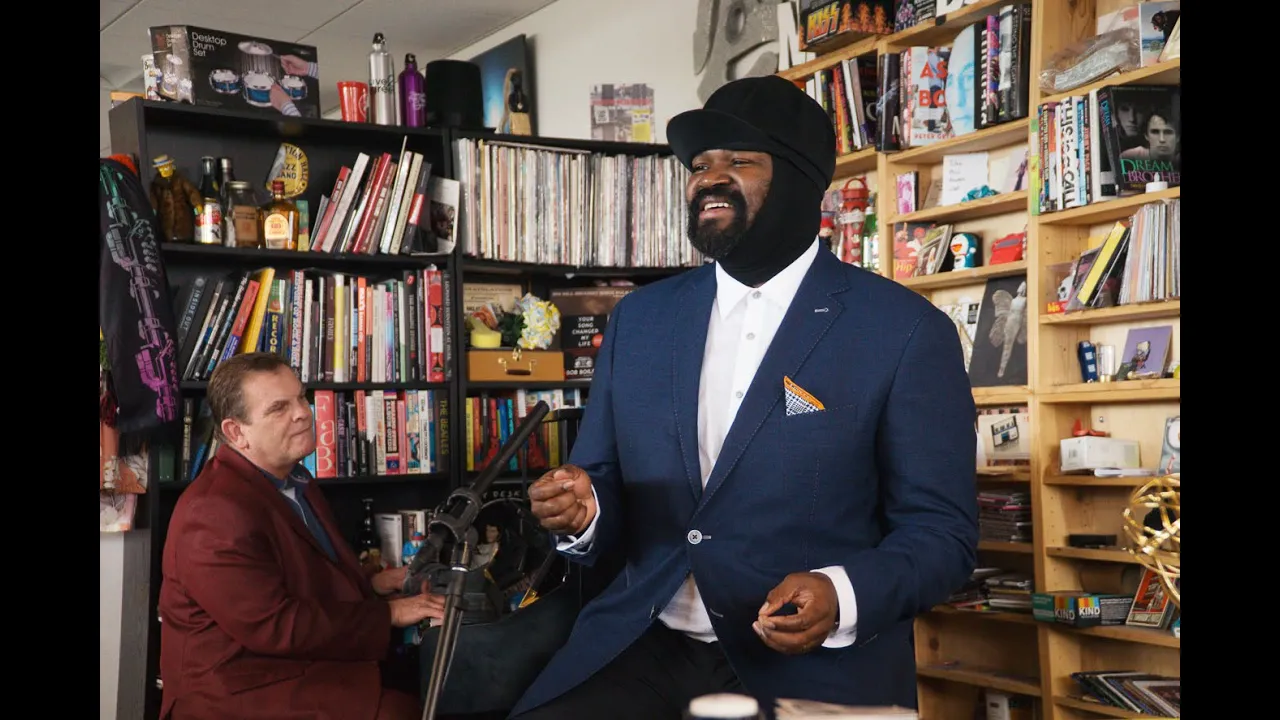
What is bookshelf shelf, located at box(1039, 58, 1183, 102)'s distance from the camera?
3314 mm

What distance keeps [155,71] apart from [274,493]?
1667mm

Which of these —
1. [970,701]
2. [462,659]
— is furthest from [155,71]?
[970,701]

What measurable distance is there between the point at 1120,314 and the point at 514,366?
1.94 metres

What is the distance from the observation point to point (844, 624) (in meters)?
1.78

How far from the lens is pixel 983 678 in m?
3.88

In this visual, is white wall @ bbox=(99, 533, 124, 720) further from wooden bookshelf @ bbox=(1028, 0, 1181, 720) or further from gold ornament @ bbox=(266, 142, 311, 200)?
wooden bookshelf @ bbox=(1028, 0, 1181, 720)

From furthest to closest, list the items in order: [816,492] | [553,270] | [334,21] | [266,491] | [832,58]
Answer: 1. [334,21]
2. [553,270]
3. [832,58]
4. [266,491]
5. [816,492]

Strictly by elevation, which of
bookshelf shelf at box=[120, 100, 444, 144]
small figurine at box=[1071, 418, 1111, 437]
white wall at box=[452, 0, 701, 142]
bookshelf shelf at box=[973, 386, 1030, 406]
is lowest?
small figurine at box=[1071, 418, 1111, 437]

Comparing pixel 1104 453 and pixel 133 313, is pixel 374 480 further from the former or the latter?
pixel 1104 453

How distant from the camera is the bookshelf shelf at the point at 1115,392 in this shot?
3.33 meters

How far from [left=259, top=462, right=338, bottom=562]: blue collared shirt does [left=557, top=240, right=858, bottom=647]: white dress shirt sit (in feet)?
3.77

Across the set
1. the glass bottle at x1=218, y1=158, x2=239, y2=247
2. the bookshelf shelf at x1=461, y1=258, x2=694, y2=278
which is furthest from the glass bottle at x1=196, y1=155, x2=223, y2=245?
→ the bookshelf shelf at x1=461, y1=258, x2=694, y2=278

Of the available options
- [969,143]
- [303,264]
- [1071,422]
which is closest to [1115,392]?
[1071,422]

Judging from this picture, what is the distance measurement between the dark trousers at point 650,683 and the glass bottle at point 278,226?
7.62ft
